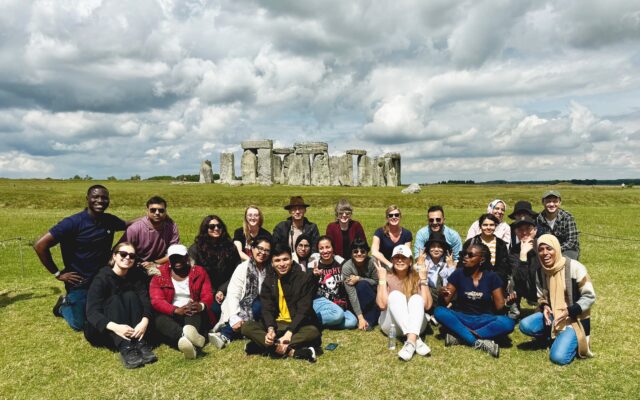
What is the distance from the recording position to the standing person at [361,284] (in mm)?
7059

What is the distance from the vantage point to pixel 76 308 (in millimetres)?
6852

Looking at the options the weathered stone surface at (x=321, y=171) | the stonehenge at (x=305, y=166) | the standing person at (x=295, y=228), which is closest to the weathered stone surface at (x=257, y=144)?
the stonehenge at (x=305, y=166)

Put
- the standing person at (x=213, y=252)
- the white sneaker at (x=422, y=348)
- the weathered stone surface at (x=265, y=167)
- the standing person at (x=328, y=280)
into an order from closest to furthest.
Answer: the white sneaker at (x=422, y=348), the standing person at (x=328, y=280), the standing person at (x=213, y=252), the weathered stone surface at (x=265, y=167)

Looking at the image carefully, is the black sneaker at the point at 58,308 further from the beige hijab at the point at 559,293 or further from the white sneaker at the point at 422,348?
the beige hijab at the point at 559,293

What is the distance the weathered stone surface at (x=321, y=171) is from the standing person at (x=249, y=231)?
126ft

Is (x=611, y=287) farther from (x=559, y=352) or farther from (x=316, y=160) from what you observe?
(x=316, y=160)

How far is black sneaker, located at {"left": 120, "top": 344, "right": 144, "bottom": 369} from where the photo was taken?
554 cm

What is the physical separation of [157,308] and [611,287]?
901 centimetres

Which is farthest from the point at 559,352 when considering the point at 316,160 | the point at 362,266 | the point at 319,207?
the point at 316,160

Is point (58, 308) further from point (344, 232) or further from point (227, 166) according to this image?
point (227, 166)

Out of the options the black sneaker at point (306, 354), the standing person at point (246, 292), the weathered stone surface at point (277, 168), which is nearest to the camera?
the black sneaker at point (306, 354)

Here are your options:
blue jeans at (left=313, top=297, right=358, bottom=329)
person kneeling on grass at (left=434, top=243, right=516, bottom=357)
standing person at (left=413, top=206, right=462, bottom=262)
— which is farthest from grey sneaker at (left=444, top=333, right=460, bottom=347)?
standing person at (left=413, top=206, right=462, bottom=262)

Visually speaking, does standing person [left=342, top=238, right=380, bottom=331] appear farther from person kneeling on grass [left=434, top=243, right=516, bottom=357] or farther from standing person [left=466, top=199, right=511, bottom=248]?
standing person [left=466, top=199, right=511, bottom=248]

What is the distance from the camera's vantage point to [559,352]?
216 inches
